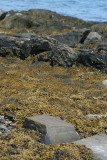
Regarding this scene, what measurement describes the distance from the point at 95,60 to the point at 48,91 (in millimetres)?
4784

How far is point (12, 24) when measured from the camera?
118ft

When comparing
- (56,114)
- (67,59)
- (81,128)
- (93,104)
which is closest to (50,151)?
(81,128)

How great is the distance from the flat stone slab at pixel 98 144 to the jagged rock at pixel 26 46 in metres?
10.5

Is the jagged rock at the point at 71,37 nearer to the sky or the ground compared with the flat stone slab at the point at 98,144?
nearer to the sky

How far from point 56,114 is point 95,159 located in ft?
10.9

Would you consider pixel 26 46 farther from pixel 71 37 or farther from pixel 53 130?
pixel 53 130

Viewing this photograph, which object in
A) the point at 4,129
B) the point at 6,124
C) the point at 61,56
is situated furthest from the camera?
the point at 61,56

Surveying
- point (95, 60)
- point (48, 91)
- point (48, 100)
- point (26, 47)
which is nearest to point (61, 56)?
point (95, 60)

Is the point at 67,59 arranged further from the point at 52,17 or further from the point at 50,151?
the point at 52,17

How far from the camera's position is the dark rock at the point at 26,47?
17891 mm

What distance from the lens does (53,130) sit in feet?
25.0

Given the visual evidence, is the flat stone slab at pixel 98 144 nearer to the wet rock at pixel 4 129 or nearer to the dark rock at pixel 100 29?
the wet rock at pixel 4 129

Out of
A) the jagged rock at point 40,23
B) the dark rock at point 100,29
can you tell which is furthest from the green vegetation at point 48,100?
the dark rock at point 100,29

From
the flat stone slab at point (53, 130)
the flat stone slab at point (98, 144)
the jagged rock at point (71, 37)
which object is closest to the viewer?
the flat stone slab at point (98, 144)
